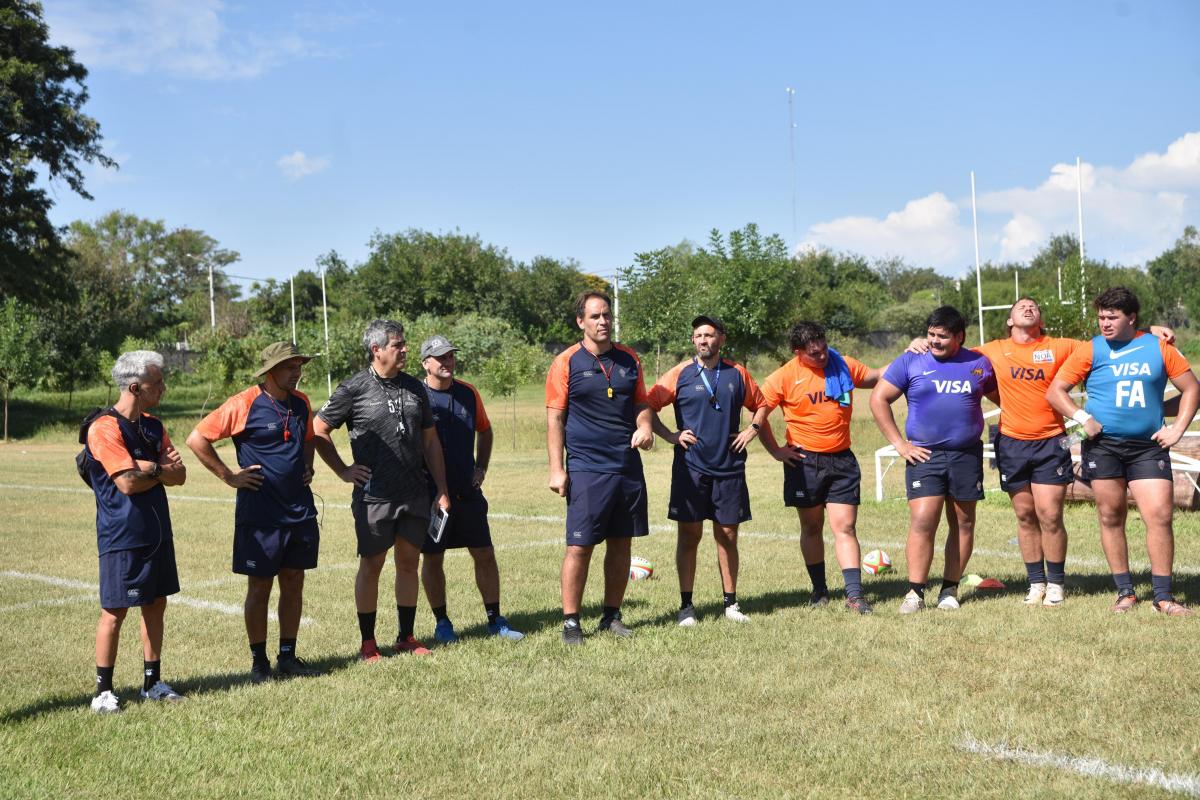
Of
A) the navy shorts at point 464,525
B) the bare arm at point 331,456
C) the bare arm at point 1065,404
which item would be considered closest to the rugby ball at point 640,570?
the navy shorts at point 464,525

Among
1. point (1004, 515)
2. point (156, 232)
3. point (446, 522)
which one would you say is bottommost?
point (1004, 515)

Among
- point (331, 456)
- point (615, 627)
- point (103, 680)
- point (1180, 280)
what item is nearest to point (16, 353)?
point (331, 456)

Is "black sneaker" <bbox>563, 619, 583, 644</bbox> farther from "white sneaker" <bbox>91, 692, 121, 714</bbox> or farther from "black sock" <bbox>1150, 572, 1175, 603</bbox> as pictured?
"black sock" <bbox>1150, 572, 1175, 603</bbox>

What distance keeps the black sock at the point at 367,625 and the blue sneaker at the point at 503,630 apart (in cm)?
88

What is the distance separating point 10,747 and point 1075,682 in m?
5.24

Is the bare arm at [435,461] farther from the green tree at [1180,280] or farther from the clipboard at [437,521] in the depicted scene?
the green tree at [1180,280]

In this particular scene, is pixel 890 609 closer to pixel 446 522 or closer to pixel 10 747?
pixel 446 522

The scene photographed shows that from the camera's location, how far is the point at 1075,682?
221 inches

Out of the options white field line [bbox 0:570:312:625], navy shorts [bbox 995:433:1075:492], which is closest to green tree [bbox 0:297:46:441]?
white field line [bbox 0:570:312:625]

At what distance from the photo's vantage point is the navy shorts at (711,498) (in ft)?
24.8

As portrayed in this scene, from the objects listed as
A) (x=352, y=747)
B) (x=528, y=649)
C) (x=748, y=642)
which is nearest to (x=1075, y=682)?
(x=748, y=642)

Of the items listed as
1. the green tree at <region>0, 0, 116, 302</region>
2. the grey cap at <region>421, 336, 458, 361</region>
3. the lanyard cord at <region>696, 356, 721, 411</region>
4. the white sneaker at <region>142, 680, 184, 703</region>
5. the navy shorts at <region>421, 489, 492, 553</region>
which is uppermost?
the green tree at <region>0, 0, 116, 302</region>

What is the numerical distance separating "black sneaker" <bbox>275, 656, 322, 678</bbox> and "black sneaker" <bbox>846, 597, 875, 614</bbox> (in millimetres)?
3645

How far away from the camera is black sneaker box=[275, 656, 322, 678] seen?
21.2ft
